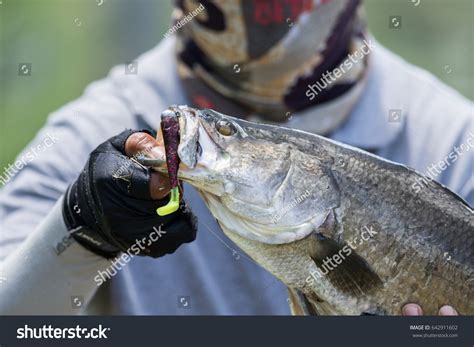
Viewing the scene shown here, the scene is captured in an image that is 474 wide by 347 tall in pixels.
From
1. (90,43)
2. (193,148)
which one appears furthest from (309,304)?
(90,43)

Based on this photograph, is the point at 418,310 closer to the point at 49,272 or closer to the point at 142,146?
the point at 142,146

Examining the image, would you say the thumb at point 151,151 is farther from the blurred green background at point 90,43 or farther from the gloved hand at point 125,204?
the blurred green background at point 90,43

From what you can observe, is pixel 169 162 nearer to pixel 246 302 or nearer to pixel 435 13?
pixel 246 302

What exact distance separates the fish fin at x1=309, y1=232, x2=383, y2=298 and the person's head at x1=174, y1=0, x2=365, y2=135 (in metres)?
0.50

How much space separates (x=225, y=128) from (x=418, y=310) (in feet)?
0.89

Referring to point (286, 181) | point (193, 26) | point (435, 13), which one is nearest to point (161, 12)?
point (435, 13)

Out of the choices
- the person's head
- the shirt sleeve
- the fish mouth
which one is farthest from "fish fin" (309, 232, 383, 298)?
the person's head

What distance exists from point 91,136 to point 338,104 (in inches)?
14.9

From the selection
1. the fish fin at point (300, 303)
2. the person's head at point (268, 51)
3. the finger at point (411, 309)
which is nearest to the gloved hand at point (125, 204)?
the fish fin at point (300, 303)

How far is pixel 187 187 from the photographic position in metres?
1.28

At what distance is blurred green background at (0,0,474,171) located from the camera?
2777 mm

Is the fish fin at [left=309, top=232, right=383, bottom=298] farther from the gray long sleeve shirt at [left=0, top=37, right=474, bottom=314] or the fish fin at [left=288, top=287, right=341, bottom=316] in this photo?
the gray long sleeve shirt at [left=0, top=37, right=474, bottom=314]
